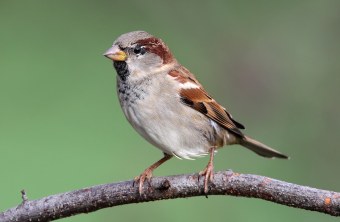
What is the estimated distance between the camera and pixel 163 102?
3.16m

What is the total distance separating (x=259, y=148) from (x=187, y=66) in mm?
620

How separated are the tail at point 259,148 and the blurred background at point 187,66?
4 cm

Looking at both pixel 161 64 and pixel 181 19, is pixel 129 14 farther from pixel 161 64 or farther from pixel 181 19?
pixel 161 64

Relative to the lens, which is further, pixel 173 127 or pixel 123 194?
pixel 173 127

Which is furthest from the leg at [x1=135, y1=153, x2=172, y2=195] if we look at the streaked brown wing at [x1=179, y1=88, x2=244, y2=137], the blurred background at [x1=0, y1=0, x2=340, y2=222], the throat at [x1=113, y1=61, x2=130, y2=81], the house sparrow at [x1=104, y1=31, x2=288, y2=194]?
the throat at [x1=113, y1=61, x2=130, y2=81]

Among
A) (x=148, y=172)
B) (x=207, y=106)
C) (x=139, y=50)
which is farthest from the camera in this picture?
(x=207, y=106)

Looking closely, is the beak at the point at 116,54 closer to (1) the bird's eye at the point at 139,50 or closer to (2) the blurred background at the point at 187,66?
(1) the bird's eye at the point at 139,50

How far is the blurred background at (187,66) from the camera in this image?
325 centimetres

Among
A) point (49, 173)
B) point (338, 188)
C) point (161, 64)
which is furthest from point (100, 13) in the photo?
point (338, 188)

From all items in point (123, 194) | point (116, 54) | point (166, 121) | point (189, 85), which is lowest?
point (123, 194)

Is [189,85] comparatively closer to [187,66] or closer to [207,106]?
[207,106]

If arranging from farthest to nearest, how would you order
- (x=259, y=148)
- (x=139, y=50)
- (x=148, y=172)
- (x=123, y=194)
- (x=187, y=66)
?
(x=187, y=66) → (x=259, y=148) → (x=139, y=50) → (x=148, y=172) → (x=123, y=194)

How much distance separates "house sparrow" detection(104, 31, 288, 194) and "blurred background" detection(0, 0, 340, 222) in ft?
0.72

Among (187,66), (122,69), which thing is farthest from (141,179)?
(187,66)
